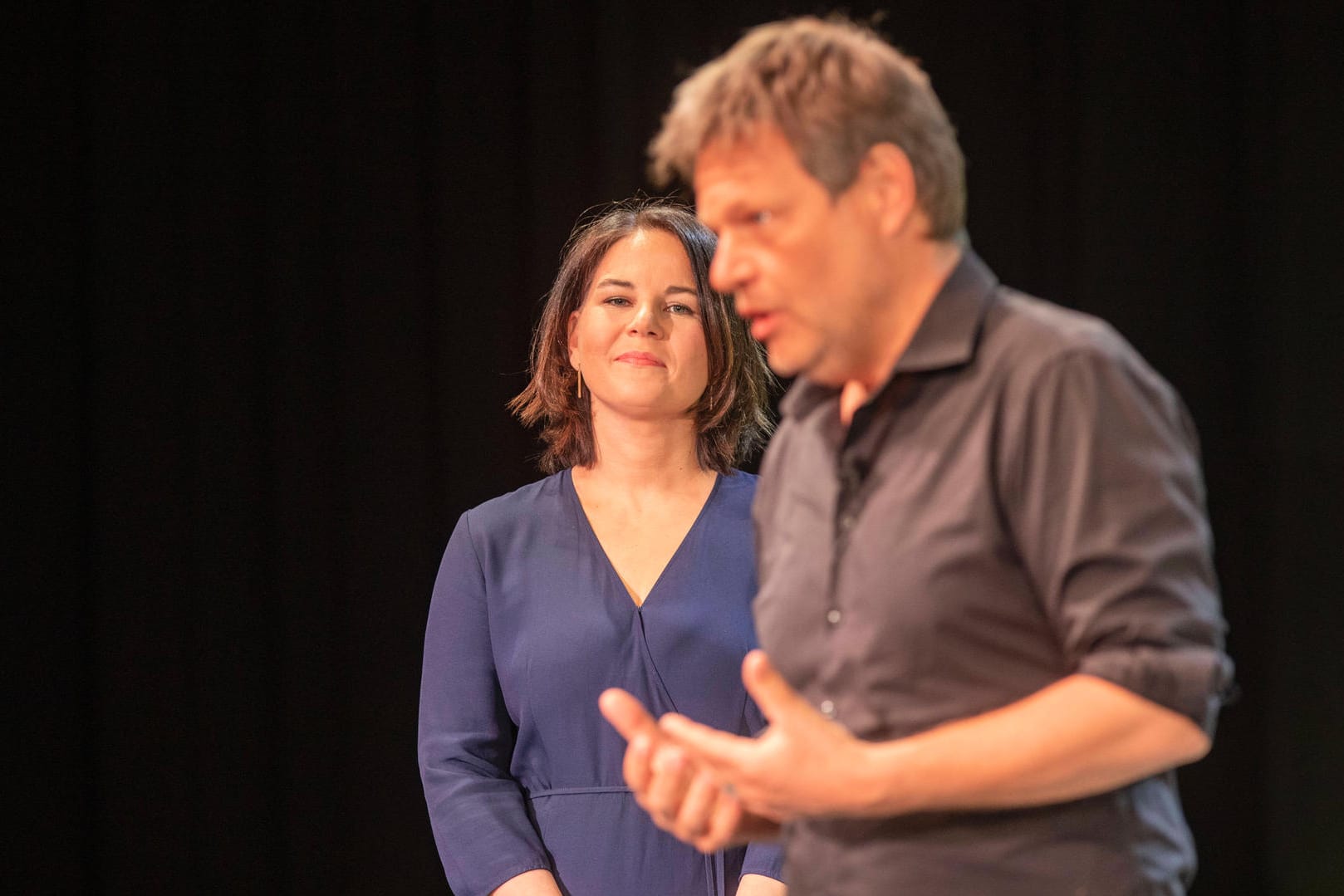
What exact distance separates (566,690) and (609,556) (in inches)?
8.4

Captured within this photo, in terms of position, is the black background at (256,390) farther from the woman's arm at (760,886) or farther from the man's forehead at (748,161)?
the man's forehead at (748,161)

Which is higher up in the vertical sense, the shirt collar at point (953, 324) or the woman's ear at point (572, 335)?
the shirt collar at point (953, 324)

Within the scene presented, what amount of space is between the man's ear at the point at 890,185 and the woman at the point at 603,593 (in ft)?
3.30

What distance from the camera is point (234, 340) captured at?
8.61 feet

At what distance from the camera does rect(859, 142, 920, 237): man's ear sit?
0.96 m

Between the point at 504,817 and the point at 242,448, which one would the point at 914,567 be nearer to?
the point at 504,817

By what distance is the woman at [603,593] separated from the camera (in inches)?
72.7

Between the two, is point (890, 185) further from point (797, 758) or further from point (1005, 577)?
point (797, 758)

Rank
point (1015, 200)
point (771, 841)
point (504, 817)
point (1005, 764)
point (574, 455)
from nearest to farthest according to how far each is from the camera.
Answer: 1. point (1005, 764)
2. point (771, 841)
3. point (504, 817)
4. point (574, 455)
5. point (1015, 200)

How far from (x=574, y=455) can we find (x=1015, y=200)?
899mm

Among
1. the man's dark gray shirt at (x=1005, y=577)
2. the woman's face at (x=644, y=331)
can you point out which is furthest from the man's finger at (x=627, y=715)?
the woman's face at (x=644, y=331)

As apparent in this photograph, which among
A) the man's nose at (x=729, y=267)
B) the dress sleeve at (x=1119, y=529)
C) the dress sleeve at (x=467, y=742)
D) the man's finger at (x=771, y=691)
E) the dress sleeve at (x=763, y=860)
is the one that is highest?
the man's nose at (x=729, y=267)

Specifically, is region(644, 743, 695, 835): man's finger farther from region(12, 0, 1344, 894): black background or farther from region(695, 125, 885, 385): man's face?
region(12, 0, 1344, 894): black background

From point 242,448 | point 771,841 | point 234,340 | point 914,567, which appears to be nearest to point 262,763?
point 242,448
